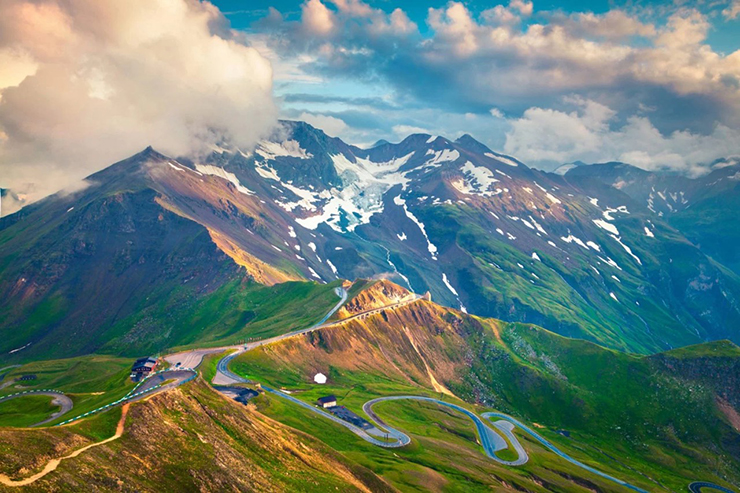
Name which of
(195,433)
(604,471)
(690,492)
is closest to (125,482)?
(195,433)

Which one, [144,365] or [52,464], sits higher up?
[52,464]

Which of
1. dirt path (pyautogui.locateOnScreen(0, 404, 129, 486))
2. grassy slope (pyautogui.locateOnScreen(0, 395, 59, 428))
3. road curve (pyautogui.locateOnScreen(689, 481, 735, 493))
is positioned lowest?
road curve (pyautogui.locateOnScreen(689, 481, 735, 493))

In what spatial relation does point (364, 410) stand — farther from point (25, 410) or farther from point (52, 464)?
point (52, 464)

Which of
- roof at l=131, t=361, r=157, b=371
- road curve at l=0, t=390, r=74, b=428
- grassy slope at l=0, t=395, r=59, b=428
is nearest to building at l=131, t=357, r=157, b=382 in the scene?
roof at l=131, t=361, r=157, b=371

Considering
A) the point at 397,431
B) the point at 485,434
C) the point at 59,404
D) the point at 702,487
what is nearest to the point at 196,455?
the point at 59,404

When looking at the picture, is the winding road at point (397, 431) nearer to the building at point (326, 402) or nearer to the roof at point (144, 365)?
A: the building at point (326, 402)

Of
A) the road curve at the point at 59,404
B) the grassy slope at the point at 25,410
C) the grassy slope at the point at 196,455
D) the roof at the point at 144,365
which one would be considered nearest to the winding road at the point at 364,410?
the road curve at the point at 59,404

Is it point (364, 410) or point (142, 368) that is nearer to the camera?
point (142, 368)

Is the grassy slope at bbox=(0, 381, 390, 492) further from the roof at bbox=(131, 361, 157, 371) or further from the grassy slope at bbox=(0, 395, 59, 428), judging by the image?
the roof at bbox=(131, 361, 157, 371)
